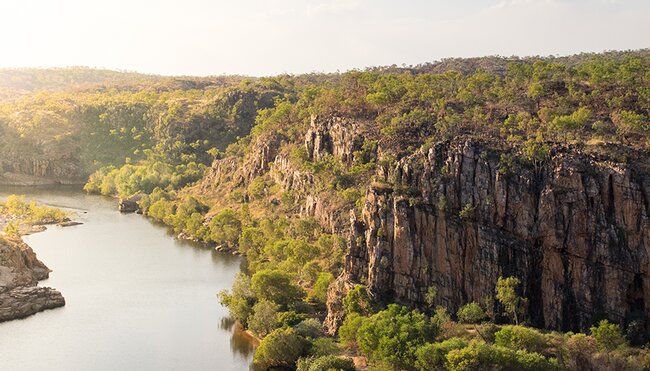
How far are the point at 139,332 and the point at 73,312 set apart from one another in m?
9.49

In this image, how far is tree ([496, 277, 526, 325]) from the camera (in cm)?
6112

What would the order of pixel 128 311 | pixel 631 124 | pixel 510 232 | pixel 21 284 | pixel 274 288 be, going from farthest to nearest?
1. pixel 21 284
2. pixel 128 311
3. pixel 631 124
4. pixel 274 288
5. pixel 510 232

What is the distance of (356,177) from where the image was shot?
90625 mm

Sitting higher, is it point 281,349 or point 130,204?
point 130,204

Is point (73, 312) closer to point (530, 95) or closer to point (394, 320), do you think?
point (394, 320)

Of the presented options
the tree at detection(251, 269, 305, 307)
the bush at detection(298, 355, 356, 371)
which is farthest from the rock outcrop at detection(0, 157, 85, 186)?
the bush at detection(298, 355, 356, 371)

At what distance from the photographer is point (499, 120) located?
280 ft

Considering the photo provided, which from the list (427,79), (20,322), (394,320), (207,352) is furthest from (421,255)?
(427,79)

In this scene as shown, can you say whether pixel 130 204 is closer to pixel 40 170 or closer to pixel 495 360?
pixel 40 170

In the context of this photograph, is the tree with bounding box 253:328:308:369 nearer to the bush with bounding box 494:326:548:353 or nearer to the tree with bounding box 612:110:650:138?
the bush with bounding box 494:326:548:353

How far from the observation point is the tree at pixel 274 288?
71.2m

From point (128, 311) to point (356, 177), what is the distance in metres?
30.8

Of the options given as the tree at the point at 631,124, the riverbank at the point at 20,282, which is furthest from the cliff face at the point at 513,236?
the riverbank at the point at 20,282

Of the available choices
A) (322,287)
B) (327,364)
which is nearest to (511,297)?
(327,364)
